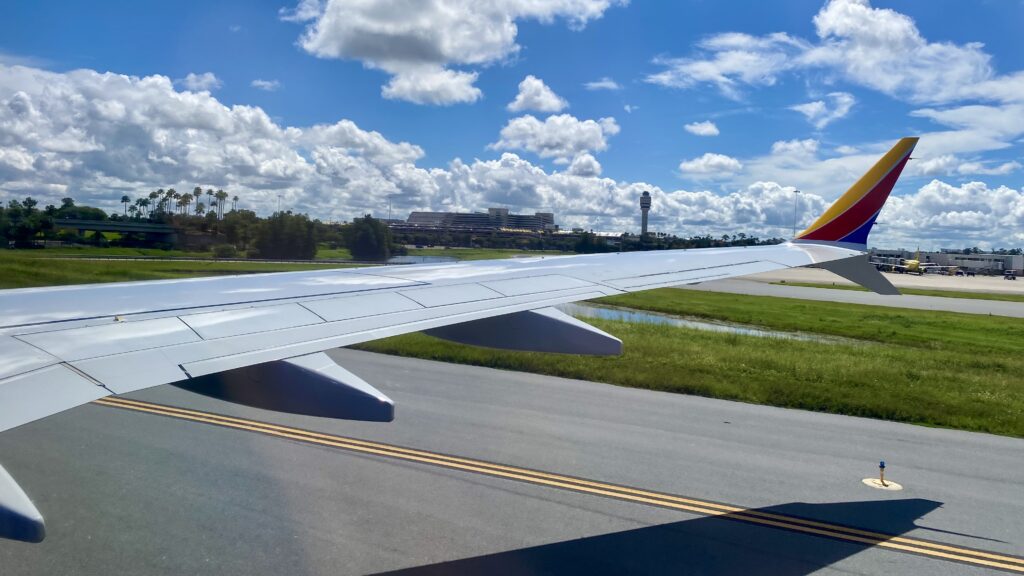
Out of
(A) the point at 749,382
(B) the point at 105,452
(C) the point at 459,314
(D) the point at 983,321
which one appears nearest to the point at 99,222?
(B) the point at 105,452

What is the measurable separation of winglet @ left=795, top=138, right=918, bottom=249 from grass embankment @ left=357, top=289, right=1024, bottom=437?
14.0 feet

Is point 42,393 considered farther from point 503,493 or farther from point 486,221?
point 486,221

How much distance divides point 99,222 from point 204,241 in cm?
364

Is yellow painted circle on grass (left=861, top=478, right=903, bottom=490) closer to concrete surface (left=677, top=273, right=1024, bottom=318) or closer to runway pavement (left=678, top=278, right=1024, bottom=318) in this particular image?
runway pavement (left=678, top=278, right=1024, bottom=318)

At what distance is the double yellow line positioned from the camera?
555cm

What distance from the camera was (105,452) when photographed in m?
7.34

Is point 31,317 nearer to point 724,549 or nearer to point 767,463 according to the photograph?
point 724,549

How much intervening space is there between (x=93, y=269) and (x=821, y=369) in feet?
73.2

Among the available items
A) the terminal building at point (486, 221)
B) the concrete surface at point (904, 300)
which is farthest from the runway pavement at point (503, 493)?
the concrete surface at point (904, 300)

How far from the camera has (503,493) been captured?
255 inches

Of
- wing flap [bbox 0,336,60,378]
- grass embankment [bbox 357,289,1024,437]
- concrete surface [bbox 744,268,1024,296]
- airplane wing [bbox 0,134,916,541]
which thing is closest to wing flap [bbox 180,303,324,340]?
airplane wing [bbox 0,134,916,541]

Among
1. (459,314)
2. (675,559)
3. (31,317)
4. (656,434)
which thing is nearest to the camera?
(31,317)

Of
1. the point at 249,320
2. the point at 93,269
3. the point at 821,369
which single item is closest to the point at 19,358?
the point at 249,320

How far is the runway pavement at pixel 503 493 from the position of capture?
5.23 metres
